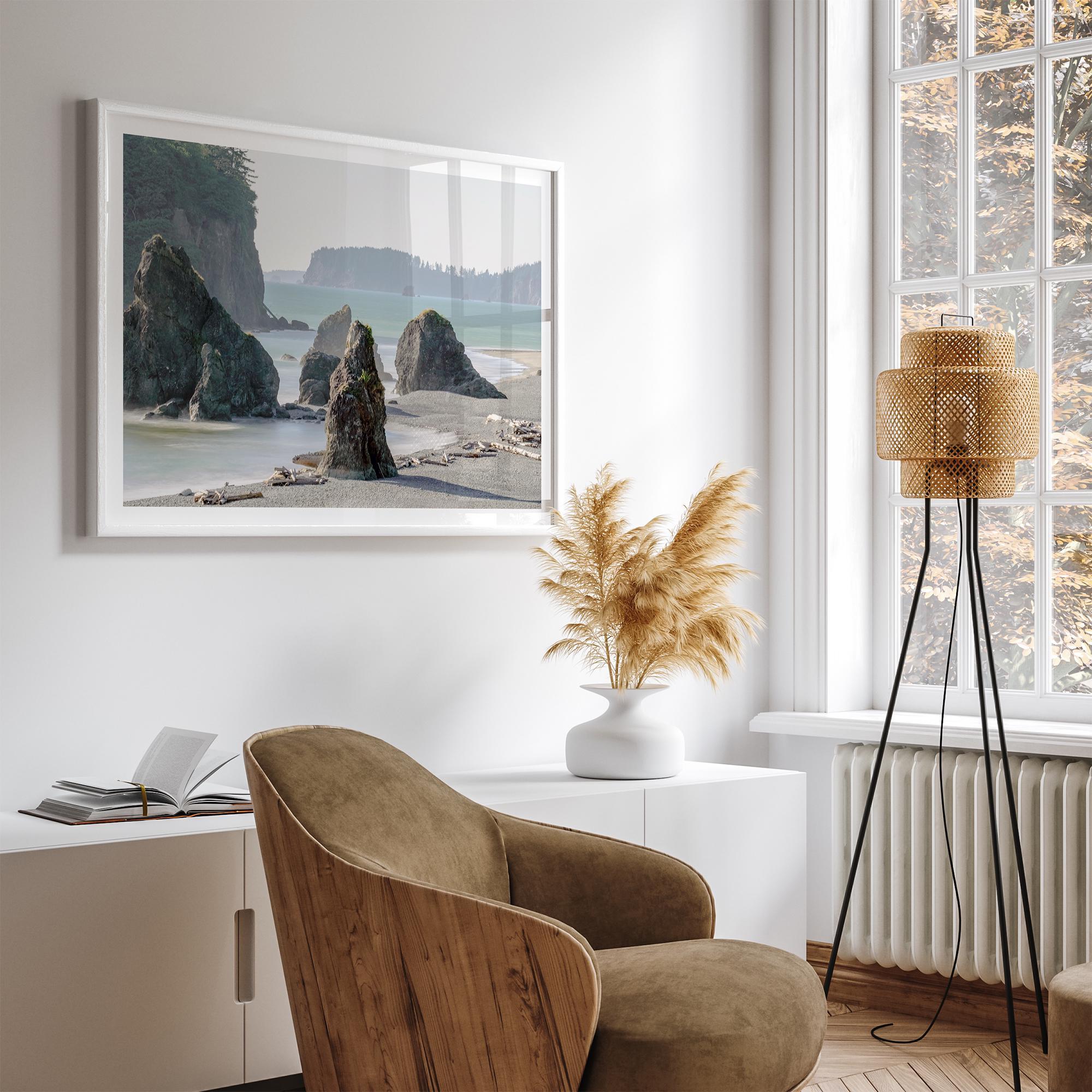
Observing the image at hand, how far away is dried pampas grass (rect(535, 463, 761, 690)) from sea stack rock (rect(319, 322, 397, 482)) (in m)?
0.47

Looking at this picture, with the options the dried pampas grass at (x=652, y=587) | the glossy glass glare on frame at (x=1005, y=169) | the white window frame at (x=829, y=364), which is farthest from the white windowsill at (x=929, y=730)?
the glossy glass glare on frame at (x=1005, y=169)

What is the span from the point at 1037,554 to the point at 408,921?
7.52ft

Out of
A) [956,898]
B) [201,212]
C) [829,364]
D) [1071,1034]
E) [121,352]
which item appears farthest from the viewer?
[829,364]

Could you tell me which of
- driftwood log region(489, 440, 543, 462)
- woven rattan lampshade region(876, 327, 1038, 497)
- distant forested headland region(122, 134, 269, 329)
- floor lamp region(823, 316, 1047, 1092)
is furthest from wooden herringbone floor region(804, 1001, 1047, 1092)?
distant forested headland region(122, 134, 269, 329)

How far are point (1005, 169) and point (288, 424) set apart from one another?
2.14m

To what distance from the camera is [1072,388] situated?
3.67 meters

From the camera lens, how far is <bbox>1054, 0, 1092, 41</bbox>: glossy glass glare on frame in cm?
363

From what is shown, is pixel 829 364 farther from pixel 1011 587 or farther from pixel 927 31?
pixel 927 31

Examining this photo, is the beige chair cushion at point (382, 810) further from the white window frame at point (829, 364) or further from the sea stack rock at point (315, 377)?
the white window frame at point (829, 364)

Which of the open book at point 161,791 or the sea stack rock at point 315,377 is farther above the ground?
the sea stack rock at point 315,377

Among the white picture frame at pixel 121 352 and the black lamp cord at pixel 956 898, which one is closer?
the white picture frame at pixel 121 352

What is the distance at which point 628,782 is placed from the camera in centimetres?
318

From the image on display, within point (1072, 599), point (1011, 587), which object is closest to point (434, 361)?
point (1011, 587)

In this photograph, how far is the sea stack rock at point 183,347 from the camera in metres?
2.87
